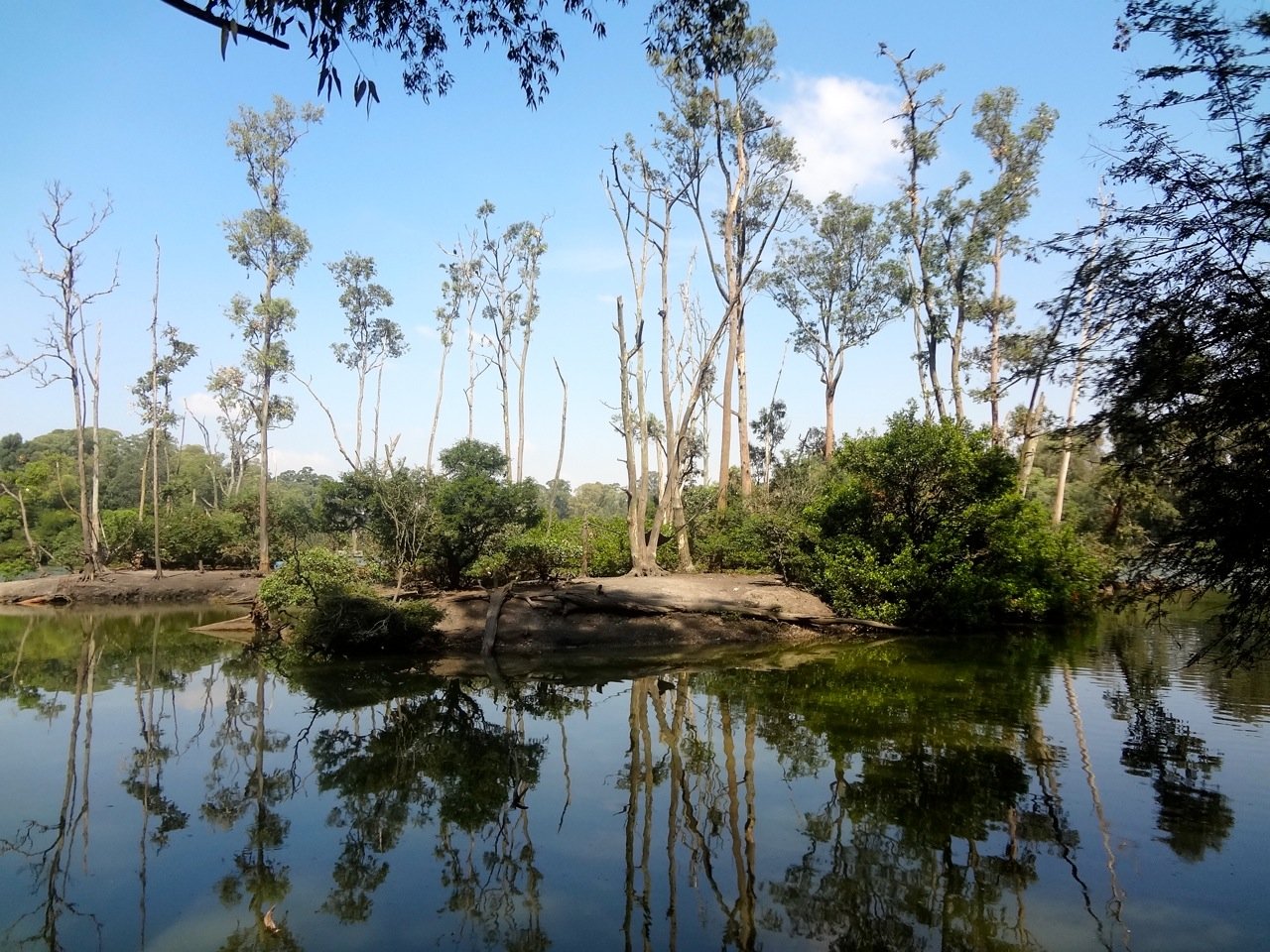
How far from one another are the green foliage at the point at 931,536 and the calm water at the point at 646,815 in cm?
443

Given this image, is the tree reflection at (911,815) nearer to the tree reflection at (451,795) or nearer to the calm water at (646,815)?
the calm water at (646,815)

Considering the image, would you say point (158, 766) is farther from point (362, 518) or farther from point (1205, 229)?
point (362, 518)

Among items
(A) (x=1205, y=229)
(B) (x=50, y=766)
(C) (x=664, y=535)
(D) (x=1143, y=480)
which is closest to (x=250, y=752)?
(B) (x=50, y=766)

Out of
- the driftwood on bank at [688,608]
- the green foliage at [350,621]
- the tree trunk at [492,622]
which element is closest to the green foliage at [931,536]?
the driftwood on bank at [688,608]

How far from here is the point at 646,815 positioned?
5.40 metres

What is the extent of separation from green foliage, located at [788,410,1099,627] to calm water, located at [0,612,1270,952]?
4.43 metres

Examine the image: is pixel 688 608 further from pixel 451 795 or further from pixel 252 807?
pixel 252 807

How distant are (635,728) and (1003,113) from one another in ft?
69.3

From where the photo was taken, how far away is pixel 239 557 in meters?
26.3

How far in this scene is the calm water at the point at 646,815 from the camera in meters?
3.87

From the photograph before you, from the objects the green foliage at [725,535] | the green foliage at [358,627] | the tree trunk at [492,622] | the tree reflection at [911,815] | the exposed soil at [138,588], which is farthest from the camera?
the exposed soil at [138,588]

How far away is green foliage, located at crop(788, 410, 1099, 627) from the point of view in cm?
1421

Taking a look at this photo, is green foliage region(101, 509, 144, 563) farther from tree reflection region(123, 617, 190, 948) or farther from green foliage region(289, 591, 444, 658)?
tree reflection region(123, 617, 190, 948)

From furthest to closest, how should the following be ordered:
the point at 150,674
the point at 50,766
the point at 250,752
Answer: the point at 150,674 < the point at 250,752 < the point at 50,766
